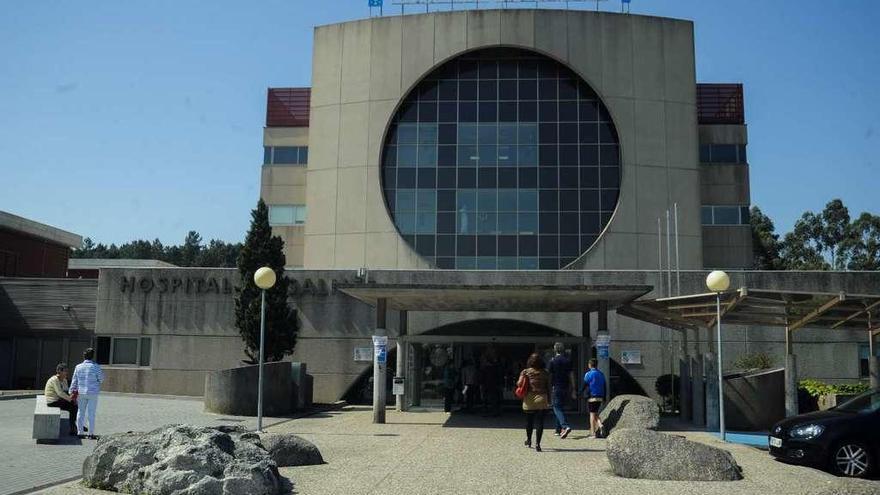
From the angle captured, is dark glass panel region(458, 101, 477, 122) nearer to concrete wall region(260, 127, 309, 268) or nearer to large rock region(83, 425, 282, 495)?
concrete wall region(260, 127, 309, 268)

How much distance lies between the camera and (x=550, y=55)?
37.5 m

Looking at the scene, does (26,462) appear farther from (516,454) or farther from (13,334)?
(13,334)

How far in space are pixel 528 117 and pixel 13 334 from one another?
77.2ft

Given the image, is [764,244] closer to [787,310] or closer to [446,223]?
[446,223]

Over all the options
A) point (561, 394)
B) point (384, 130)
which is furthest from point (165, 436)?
point (384, 130)

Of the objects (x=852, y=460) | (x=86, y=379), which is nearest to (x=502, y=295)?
(x=852, y=460)

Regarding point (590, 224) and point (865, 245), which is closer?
point (590, 224)

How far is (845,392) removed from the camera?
21172 millimetres

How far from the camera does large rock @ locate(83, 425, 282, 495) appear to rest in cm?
920

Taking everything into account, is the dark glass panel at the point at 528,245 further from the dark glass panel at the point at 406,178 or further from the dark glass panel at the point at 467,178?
the dark glass panel at the point at 406,178

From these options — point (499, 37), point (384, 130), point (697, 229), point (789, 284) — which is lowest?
point (789, 284)

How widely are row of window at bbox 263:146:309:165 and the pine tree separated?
1860 cm

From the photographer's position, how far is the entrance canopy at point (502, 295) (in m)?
18.2

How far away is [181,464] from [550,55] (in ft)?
103
